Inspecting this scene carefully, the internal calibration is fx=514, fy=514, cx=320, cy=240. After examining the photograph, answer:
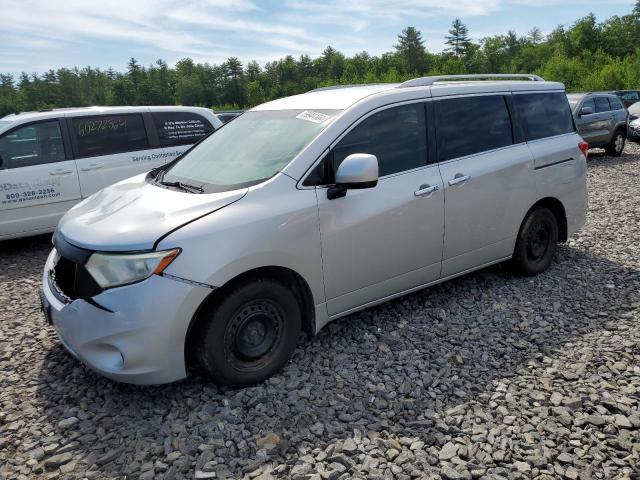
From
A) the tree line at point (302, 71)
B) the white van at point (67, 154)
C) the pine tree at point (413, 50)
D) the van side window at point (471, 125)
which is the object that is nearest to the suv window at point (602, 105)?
the van side window at point (471, 125)

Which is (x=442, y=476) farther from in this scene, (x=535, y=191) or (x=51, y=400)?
(x=535, y=191)

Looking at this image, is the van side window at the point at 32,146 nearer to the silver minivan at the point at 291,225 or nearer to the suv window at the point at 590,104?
the silver minivan at the point at 291,225

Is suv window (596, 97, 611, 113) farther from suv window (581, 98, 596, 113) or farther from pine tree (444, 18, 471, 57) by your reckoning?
pine tree (444, 18, 471, 57)

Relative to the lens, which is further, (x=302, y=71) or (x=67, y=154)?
(x=302, y=71)

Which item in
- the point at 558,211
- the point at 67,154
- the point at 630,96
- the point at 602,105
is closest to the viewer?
the point at 558,211

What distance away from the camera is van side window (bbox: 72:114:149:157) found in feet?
22.7

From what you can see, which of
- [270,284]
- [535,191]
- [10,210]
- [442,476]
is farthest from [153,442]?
[10,210]

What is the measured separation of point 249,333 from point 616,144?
46.0 feet

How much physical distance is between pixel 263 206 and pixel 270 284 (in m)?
0.49

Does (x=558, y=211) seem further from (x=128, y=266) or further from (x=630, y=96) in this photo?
(x=630, y=96)

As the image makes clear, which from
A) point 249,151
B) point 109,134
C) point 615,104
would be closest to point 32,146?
point 109,134

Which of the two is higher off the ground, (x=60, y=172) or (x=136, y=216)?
(x=60, y=172)

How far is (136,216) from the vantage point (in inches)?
124

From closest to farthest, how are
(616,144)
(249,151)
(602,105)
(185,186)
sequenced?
(185,186) < (249,151) < (602,105) < (616,144)
